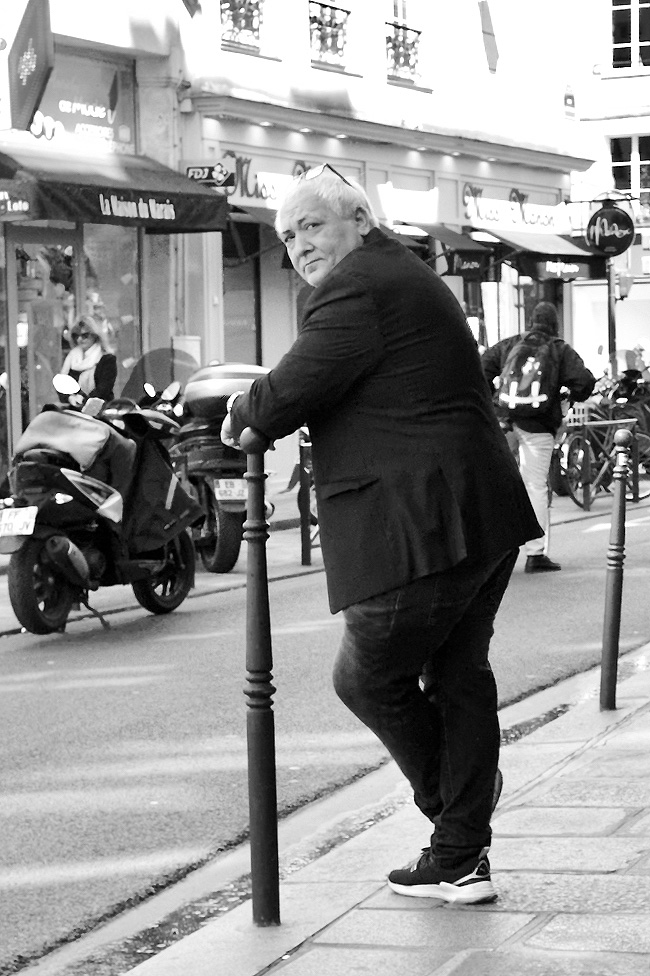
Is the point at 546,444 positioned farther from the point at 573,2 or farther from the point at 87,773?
the point at 573,2

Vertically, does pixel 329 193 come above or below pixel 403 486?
above

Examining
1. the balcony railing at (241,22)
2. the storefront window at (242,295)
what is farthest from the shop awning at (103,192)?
the balcony railing at (241,22)

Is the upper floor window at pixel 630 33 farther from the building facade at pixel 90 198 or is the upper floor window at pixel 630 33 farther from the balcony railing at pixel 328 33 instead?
the building facade at pixel 90 198

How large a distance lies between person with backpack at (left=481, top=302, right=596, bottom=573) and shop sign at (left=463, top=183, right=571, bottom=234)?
14523 millimetres

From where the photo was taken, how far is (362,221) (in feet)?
14.2

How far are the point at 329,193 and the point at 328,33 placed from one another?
2002 centimetres

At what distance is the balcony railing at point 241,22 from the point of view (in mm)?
21531

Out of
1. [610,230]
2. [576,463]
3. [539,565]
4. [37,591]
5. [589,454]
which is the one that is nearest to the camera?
[37,591]

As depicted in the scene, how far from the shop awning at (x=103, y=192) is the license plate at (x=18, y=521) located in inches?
308

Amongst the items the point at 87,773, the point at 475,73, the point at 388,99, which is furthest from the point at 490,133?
the point at 87,773

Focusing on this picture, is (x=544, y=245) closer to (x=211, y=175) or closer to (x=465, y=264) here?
(x=465, y=264)

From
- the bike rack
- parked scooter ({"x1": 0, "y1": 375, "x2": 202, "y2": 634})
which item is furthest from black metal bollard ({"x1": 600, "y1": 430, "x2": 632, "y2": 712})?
the bike rack

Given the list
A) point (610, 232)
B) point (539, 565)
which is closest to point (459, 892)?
point (539, 565)

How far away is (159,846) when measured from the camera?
17.4ft
